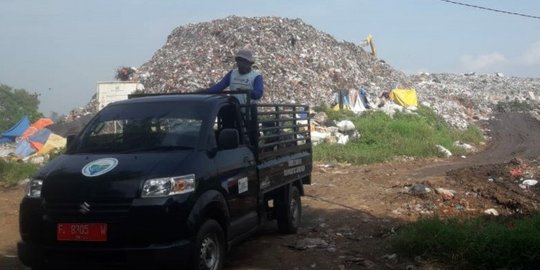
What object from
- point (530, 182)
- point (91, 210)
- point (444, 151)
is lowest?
point (444, 151)

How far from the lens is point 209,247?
4992mm

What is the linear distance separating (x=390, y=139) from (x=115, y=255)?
1500 cm

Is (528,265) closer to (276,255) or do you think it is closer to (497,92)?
(276,255)

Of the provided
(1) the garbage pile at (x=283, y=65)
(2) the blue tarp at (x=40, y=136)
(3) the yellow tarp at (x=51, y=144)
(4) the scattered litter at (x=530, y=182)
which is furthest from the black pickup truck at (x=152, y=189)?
(1) the garbage pile at (x=283, y=65)

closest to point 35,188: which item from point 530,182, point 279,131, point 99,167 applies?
point 99,167

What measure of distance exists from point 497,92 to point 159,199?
41880 mm

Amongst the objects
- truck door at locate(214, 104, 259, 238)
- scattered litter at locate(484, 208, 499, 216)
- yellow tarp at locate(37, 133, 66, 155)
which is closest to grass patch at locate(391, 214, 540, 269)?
truck door at locate(214, 104, 259, 238)

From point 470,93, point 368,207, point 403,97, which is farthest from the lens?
point 470,93

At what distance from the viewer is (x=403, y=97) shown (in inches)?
1022

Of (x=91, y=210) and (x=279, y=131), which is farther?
(x=279, y=131)

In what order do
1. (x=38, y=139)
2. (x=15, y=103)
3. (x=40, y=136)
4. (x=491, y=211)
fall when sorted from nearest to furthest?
(x=491, y=211), (x=38, y=139), (x=40, y=136), (x=15, y=103)

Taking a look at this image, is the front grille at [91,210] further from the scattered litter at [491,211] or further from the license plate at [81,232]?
the scattered litter at [491,211]

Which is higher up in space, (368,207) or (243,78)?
(243,78)

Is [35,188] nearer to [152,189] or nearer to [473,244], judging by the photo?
[152,189]
